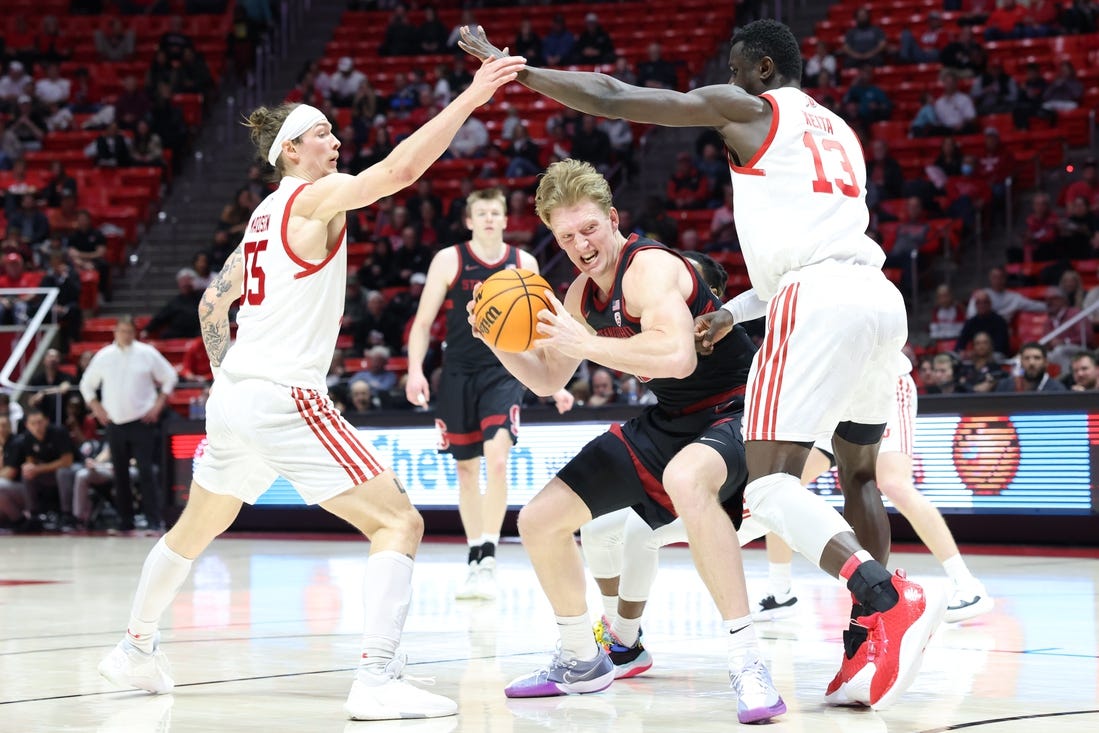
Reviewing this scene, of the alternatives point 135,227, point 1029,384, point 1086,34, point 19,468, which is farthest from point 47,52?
point 1029,384

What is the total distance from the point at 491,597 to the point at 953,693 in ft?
11.3

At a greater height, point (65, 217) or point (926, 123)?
point (926, 123)

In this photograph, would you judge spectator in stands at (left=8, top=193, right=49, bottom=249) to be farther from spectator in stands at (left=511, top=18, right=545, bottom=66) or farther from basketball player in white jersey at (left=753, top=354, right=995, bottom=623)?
basketball player in white jersey at (left=753, top=354, right=995, bottom=623)

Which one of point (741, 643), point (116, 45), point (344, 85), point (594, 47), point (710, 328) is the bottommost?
point (741, 643)

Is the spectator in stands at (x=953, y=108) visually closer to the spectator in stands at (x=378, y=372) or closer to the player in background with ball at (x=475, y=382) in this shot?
the spectator in stands at (x=378, y=372)

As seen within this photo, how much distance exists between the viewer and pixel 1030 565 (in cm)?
891

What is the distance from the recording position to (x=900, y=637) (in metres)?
4.05

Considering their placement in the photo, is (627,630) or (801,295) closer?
(801,295)

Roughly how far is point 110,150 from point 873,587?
18.0 m

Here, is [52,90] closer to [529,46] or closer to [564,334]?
[529,46]

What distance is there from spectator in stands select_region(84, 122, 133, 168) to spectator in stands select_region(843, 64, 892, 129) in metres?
10.2

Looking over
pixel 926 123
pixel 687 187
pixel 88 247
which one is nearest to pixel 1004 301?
pixel 926 123

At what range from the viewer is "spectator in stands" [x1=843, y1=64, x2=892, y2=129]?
53.6 ft

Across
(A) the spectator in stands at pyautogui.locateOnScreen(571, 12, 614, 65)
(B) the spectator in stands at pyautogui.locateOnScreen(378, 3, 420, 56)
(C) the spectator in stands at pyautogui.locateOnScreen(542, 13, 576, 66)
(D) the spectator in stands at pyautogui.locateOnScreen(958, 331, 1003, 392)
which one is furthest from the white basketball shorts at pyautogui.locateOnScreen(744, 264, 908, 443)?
(B) the spectator in stands at pyautogui.locateOnScreen(378, 3, 420, 56)
